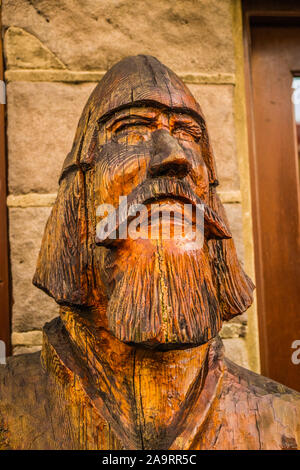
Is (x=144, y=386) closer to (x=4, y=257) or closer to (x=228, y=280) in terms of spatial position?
(x=228, y=280)

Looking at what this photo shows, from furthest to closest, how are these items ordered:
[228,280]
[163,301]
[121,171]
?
[228,280], [121,171], [163,301]

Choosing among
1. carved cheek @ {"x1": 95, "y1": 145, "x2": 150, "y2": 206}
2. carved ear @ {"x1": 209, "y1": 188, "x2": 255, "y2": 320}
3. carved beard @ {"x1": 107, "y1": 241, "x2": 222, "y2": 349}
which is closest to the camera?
carved beard @ {"x1": 107, "y1": 241, "x2": 222, "y2": 349}

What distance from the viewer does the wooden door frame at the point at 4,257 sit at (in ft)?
5.38

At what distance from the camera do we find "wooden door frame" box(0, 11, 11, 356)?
5.38 ft

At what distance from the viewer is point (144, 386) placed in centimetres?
103

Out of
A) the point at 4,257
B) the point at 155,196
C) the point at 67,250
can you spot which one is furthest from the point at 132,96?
the point at 4,257

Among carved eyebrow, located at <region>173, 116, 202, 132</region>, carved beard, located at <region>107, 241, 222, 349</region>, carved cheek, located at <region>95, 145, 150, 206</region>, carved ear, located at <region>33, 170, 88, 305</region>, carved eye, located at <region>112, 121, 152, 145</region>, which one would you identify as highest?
carved eyebrow, located at <region>173, 116, 202, 132</region>

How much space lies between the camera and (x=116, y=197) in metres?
1.02

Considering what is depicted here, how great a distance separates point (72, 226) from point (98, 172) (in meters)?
0.15

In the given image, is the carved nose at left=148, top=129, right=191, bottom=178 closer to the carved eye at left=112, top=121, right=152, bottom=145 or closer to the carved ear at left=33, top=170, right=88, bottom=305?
the carved eye at left=112, top=121, right=152, bottom=145

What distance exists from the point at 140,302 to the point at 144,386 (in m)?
0.24

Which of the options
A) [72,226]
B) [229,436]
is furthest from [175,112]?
[229,436]

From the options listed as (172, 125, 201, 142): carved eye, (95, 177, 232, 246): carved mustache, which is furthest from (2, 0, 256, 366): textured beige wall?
(95, 177, 232, 246): carved mustache

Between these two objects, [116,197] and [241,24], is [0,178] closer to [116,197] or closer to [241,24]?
[116,197]
